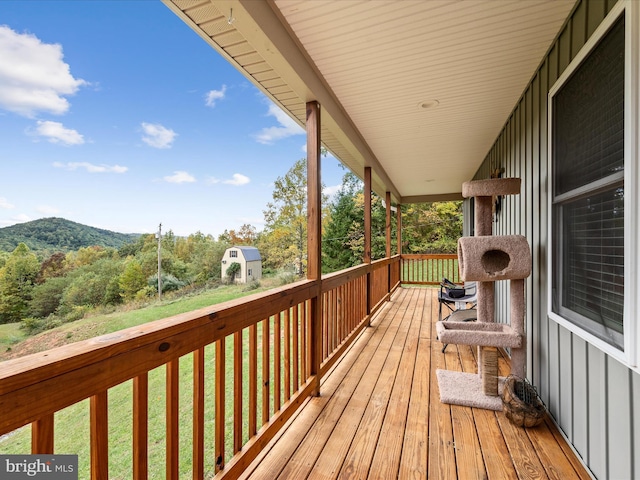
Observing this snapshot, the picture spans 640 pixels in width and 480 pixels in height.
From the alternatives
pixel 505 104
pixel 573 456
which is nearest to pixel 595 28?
pixel 505 104

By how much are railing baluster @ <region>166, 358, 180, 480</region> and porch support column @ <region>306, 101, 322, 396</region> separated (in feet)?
4.09

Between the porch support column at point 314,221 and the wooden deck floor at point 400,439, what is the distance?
0.39 metres

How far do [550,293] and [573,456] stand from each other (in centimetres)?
89

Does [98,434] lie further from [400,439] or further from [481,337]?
[481,337]

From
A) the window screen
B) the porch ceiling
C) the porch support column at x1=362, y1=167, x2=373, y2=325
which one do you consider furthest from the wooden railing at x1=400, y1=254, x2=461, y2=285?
the window screen

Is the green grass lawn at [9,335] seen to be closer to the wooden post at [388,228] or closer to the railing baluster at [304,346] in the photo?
the railing baluster at [304,346]

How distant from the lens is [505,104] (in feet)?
9.15

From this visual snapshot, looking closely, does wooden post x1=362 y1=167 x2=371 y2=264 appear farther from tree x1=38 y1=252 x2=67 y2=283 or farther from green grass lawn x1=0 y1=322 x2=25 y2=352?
green grass lawn x1=0 y1=322 x2=25 y2=352

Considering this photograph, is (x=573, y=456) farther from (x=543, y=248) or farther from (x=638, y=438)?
(x=543, y=248)

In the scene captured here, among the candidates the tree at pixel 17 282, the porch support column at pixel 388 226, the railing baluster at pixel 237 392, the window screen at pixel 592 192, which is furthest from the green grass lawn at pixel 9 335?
the porch support column at pixel 388 226

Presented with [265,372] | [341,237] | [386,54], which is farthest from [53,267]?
[341,237]

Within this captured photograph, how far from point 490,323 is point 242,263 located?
3108 mm

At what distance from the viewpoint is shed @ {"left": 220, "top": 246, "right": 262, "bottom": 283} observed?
12.9ft

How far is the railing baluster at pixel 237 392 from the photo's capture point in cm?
152
